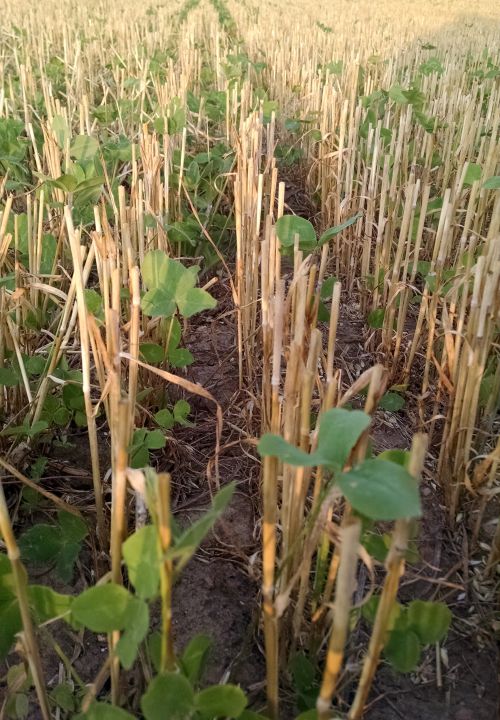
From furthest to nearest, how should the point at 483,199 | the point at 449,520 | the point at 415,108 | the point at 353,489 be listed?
the point at 415,108, the point at 483,199, the point at 449,520, the point at 353,489

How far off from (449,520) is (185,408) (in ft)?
1.67

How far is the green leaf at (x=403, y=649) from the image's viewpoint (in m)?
0.64

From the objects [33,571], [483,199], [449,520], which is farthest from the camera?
[483,199]

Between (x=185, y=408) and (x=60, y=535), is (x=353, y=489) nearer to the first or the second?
(x=60, y=535)

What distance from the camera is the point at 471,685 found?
833mm

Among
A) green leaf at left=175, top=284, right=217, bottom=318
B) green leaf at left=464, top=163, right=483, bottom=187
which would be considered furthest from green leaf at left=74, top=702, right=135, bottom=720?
green leaf at left=464, top=163, right=483, bottom=187

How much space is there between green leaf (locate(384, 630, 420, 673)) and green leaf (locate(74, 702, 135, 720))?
27 centimetres

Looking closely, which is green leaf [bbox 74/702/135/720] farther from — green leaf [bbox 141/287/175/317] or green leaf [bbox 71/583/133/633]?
green leaf [bbox 141/287/175/317]

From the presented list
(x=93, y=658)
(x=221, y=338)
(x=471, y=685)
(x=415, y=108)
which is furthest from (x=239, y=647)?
(x=415, y=108)

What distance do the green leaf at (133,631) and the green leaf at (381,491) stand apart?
22 cm

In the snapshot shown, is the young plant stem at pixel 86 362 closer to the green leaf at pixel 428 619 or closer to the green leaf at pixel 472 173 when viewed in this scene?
the green leaf at pixel 428 619

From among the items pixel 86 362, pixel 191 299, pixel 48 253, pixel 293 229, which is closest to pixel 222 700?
pixel 86 362

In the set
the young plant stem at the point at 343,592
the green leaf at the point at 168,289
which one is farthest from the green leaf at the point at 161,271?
the young plant stem at the point at 343,592

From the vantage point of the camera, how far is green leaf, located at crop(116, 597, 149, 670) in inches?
21.1
